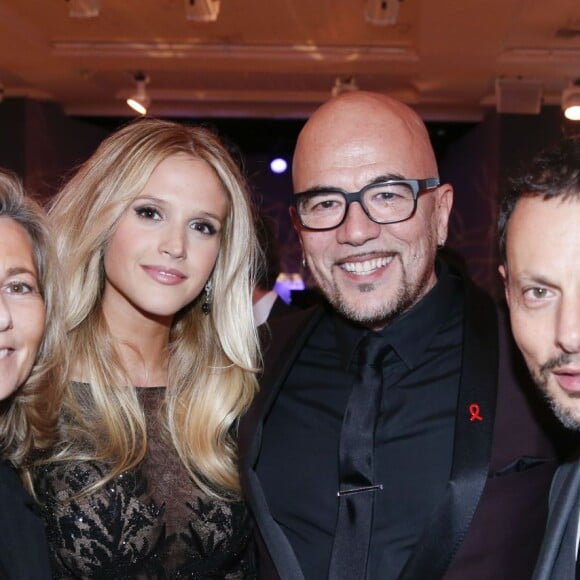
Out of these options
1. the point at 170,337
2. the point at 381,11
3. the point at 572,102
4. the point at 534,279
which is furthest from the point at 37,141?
the point at 534,279

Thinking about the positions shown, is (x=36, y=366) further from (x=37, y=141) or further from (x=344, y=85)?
(x=37, y=141)

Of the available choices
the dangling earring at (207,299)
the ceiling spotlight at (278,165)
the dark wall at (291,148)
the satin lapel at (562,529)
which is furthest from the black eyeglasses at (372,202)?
the ceiling spotlight at (278,165)

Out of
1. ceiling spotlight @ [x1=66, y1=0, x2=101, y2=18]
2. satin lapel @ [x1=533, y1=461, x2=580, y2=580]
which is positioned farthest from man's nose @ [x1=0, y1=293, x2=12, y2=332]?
ceiling spotlight @ [x1=66, y1=0, x2=101, y2=18]

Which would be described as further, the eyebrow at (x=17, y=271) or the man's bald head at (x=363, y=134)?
the man's bald head at (x=363, y=134)

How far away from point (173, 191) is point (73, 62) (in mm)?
5523

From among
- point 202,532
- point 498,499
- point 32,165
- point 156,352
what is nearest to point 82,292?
point 156,352

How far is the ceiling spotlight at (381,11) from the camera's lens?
17.7ft

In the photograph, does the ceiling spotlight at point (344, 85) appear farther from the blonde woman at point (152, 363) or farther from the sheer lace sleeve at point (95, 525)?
the sheer lace sleeve at point (95, 525)

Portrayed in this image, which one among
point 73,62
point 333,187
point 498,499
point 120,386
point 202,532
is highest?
point 73,62

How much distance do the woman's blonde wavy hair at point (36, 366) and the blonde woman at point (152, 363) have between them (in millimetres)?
88

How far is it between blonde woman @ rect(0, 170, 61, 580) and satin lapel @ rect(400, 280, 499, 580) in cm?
89

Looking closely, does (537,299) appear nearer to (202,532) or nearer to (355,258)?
(355,258)

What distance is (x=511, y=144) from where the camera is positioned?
833cm

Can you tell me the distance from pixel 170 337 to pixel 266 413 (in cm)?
57
